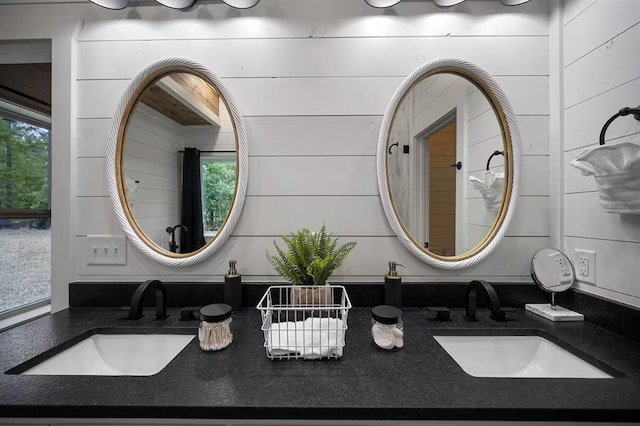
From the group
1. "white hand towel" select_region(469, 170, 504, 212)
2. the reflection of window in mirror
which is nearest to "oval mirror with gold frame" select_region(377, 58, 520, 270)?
"white hand towel" select_region(469, 170, 504, 212)

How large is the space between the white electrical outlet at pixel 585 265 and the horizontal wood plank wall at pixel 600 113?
0.05 feet

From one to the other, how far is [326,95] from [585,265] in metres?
1.15

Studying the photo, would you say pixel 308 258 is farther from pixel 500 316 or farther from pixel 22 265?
pixel 22 265

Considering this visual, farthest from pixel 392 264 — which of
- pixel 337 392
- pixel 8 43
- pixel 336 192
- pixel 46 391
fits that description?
pixel 8 43

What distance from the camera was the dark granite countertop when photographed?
528 millimetres

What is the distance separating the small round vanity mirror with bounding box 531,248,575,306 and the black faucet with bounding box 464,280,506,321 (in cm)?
20

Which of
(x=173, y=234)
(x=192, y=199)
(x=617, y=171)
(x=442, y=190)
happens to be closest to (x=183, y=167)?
(x=192, y=199)

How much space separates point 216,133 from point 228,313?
0.70m

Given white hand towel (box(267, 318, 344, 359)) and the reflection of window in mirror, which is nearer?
white hand towel (box(267, 318, 344, 359))

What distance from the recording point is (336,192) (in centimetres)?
109

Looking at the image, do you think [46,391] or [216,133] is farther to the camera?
[216,133]

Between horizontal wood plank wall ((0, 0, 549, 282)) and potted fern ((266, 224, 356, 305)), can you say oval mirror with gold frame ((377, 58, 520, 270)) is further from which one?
potted fern ((266, 224, 356, 305))

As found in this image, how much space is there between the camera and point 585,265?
3.13 feet

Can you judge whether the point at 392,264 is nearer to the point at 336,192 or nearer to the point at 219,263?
the point at 336,192
